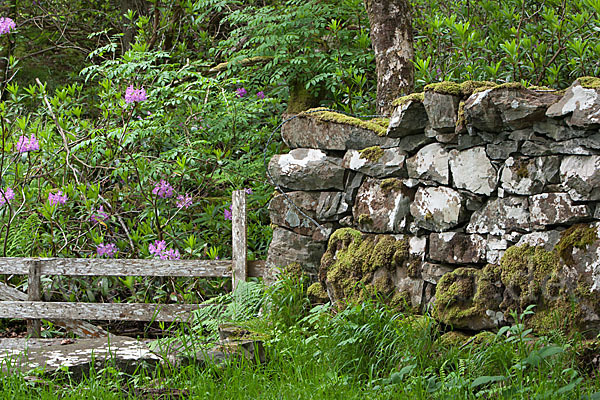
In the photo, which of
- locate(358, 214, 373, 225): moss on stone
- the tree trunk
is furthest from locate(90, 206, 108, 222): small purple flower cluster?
locate(358, 214, 373, 225): moss on stone

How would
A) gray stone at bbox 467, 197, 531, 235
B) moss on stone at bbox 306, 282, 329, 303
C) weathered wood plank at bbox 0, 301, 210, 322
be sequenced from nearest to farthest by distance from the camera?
gray stone at bbox 467, 197, 531, 235 → moss on stone at bbox 306, 282, 329, 303 → weathered wood plank at bbox 0, 301, 210, 322

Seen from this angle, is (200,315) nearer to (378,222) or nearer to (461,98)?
(378,222)

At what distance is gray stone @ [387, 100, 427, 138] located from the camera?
398 cm

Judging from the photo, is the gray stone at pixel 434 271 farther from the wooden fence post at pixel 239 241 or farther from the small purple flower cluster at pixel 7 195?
the small purple flower cluster at pixel 7 195

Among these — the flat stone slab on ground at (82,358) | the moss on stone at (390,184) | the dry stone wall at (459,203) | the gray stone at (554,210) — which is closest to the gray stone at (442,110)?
the dry stone wall at (459,203)

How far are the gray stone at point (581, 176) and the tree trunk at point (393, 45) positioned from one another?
8.14 feet

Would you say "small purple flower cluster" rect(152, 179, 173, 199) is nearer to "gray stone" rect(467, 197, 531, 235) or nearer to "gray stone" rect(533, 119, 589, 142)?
"gray stone" rect(467, 197, 531, 235)

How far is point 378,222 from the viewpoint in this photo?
432 cm

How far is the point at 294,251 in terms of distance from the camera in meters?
4.81

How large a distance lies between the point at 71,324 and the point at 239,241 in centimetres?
198

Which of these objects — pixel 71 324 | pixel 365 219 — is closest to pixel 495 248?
pixel 365 219

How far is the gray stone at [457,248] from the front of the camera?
3777 mm

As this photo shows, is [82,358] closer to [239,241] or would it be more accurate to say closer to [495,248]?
[239,241]

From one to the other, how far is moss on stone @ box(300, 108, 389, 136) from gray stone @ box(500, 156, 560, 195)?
1034 mm
